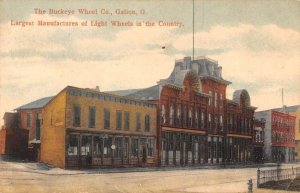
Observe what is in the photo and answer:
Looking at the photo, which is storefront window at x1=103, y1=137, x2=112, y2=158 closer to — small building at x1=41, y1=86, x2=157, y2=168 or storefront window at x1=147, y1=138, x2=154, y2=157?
small building at x1=41, y1=86, x2=157, y2=168

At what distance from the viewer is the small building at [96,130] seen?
60.8 feet

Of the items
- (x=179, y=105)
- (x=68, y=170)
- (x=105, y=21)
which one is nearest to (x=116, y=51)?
(x=105, y=21)

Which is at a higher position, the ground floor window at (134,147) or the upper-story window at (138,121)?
the upper-story window at (138,121)

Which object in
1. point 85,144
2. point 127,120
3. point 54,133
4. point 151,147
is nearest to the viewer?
point 54,133

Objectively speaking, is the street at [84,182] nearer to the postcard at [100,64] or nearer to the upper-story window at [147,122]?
the postcard at [100,64]

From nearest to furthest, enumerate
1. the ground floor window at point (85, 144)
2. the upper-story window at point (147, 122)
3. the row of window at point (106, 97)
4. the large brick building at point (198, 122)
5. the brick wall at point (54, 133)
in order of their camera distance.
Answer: the row of window at point (106, 97)
the brick wall at point (54, 133)
the ground floor window at point (85, 144)
the upper-story window at point (147, 122)
the large brick building at point (198, 122)

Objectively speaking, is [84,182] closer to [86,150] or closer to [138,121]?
[86,150]

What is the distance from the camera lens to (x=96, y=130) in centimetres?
2128

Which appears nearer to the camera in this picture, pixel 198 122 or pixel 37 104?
pixel 37 104

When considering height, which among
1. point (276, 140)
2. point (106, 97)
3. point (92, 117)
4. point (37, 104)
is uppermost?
point (106, 97)

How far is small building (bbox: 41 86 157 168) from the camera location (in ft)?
60.8

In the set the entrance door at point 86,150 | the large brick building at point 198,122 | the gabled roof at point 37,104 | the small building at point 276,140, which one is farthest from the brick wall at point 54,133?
the small building at point 276,140

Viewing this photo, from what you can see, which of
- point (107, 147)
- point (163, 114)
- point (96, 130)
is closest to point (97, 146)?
point (107, 147)

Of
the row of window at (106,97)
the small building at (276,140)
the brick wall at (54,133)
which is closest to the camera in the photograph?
the row of window at (106,97)
